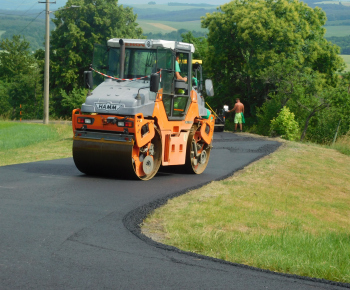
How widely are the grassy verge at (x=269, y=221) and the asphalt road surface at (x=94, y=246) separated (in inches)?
13.7

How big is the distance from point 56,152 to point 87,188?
877 centimetres

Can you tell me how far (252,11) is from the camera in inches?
1790

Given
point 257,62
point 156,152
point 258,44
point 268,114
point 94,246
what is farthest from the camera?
point 258,44

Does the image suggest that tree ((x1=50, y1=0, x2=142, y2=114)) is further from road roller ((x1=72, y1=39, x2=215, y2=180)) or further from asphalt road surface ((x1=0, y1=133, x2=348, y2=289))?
asphalt road surface ((x1=0, y1=133, x2=348, y2=289))

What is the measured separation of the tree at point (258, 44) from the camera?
44.6 meters

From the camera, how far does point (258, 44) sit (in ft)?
148

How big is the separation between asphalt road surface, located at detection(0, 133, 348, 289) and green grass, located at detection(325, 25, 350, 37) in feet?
465

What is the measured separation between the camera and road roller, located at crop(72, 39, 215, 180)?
12242mm

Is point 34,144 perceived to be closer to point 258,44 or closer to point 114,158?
point 114,158

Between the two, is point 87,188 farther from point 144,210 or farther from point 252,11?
point 252,11

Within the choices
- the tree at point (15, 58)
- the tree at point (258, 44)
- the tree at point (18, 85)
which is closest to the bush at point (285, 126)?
the tree at point (258, 44)

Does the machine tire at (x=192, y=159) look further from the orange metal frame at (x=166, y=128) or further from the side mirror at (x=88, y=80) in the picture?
the side mirror at (x=88, y=80)

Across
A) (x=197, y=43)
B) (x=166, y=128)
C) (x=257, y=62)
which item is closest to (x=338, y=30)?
(x=197, y=43)

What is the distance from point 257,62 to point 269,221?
35.7m
